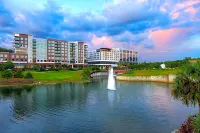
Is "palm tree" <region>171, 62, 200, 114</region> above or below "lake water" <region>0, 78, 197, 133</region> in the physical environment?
above

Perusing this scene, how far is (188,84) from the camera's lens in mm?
33812

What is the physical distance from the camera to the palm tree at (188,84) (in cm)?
3291

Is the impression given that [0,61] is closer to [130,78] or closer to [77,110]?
[130,78]

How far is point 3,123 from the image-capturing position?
43219mm

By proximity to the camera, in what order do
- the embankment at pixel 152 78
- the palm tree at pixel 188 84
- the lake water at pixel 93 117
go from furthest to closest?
the embankment at pixel 152 78 < the lake water at pixel 93 117 < the palm tree at pixel 188 84

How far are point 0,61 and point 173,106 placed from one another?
539ft

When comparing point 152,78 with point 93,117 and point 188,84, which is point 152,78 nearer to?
point 93,117

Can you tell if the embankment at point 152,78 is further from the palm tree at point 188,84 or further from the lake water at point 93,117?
the palm tree at point 188,84

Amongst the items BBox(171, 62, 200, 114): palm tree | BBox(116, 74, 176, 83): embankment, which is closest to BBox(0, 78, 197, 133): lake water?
BBox(171, 62, 200, 114): palm tree

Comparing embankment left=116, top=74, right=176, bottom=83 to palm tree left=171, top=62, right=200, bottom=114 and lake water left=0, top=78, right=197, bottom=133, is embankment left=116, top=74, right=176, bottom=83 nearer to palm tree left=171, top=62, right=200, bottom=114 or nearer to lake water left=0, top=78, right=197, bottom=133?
lake water left=0, top=78, right=197, bottom=133

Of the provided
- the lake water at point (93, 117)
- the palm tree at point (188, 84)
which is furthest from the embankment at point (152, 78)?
the palm tree at point (188, 84)

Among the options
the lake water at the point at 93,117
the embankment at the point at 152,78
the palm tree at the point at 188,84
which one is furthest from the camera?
the embankment at the point at 152,78

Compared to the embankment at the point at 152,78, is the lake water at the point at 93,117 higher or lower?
lower

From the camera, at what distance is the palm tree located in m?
32.9
